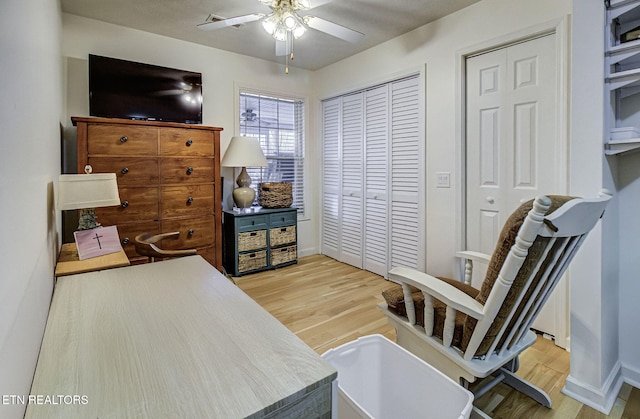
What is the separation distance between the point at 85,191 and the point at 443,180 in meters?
2.67

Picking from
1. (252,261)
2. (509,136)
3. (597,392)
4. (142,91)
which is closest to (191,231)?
(252,261)

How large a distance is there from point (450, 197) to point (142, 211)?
2.75 m

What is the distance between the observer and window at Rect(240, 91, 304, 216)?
4.00 meters

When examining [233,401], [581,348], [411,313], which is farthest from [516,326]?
[233,401]

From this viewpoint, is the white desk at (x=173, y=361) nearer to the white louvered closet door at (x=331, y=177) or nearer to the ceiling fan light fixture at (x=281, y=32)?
A: the ceiling fan light fixture at (x=281, y=32)

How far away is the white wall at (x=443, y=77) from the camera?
255cm

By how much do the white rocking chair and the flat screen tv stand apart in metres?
2.85

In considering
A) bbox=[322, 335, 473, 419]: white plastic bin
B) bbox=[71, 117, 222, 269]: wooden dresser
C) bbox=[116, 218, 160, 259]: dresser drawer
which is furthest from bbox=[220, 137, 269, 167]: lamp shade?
bbox=[322, 335, 473, 419]: white plastic bin

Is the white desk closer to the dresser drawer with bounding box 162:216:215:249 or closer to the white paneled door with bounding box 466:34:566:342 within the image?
the dresser drawer with bounding box 162:216:215:249

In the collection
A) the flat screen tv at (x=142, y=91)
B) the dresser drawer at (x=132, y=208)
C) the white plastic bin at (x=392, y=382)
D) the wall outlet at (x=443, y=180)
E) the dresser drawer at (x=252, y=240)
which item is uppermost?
the flat screen tv at (x=142, y=91)

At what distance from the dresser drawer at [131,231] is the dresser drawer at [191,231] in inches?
3.7

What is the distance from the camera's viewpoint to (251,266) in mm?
3701

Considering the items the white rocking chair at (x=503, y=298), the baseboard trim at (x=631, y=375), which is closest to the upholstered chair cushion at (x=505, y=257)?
the white rocking chair at (x=503, y=298)

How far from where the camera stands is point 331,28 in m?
2.35
